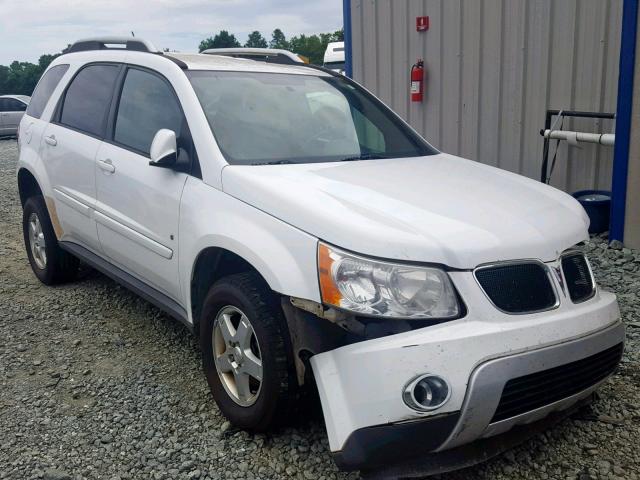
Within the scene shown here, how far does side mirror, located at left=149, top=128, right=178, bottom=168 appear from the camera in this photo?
3.25 metres

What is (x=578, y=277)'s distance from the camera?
2.75 metres

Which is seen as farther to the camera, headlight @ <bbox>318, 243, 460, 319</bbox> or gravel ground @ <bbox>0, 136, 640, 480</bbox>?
gravel ground @ <bbox>0, 136, 640, 480</bbox>

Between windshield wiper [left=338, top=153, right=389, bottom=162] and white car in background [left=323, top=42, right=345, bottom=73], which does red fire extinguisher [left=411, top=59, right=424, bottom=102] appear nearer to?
windshield wiper [left=338, top=153, right=389, bottom=162]

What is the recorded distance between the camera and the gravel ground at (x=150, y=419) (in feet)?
9.11

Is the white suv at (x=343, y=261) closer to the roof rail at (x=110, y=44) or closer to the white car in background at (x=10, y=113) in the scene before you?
the roof rail at (x=110, y=44)

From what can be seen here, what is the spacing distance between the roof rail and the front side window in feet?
0.59

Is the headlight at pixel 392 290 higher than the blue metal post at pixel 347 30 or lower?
lower

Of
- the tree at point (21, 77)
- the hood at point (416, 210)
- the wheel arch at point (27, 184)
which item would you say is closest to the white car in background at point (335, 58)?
the wheel arch at point (27, 184)

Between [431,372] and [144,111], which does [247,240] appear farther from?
[144,111]

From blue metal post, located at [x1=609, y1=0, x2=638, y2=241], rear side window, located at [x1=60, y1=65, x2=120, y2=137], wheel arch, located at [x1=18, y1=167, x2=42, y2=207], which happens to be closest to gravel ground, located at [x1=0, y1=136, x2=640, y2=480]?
blue metal post, located at [x1=609, y1=0, x2=638, y2=241]

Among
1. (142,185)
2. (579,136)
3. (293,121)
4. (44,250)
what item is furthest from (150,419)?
(579,136)

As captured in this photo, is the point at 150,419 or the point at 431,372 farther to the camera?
the point at 150,419

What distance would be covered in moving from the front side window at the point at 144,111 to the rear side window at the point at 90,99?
20cm

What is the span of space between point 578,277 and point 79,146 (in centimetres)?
323
